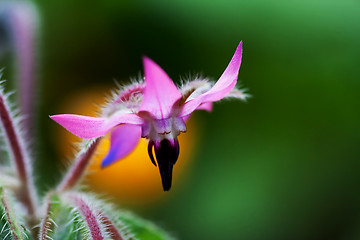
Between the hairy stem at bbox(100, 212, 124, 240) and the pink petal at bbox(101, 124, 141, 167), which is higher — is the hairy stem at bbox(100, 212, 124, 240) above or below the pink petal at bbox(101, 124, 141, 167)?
below

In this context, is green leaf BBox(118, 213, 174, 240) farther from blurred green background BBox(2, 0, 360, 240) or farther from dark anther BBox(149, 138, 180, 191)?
blurred green background BBox(2, 0, 360, 240)

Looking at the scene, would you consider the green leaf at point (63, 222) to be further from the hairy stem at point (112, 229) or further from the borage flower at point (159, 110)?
→ the borage flower at point (159, 110)

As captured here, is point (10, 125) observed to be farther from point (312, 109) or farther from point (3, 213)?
point (312, 109)

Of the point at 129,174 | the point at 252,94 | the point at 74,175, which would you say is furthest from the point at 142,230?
the point at 252,94

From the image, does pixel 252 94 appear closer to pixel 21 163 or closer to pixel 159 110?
pixel 21 163

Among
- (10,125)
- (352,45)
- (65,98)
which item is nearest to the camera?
(10,125)

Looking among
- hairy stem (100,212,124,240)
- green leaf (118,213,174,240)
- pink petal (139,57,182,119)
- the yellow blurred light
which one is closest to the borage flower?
pink petal (139,57,182,119)

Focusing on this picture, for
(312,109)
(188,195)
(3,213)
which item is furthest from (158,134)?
(312,109)

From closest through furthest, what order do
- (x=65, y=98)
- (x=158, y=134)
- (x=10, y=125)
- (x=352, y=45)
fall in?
(x=158, y=134) < (x=10, y=125) < (x=352, y=45) < (x=65, y=98)
